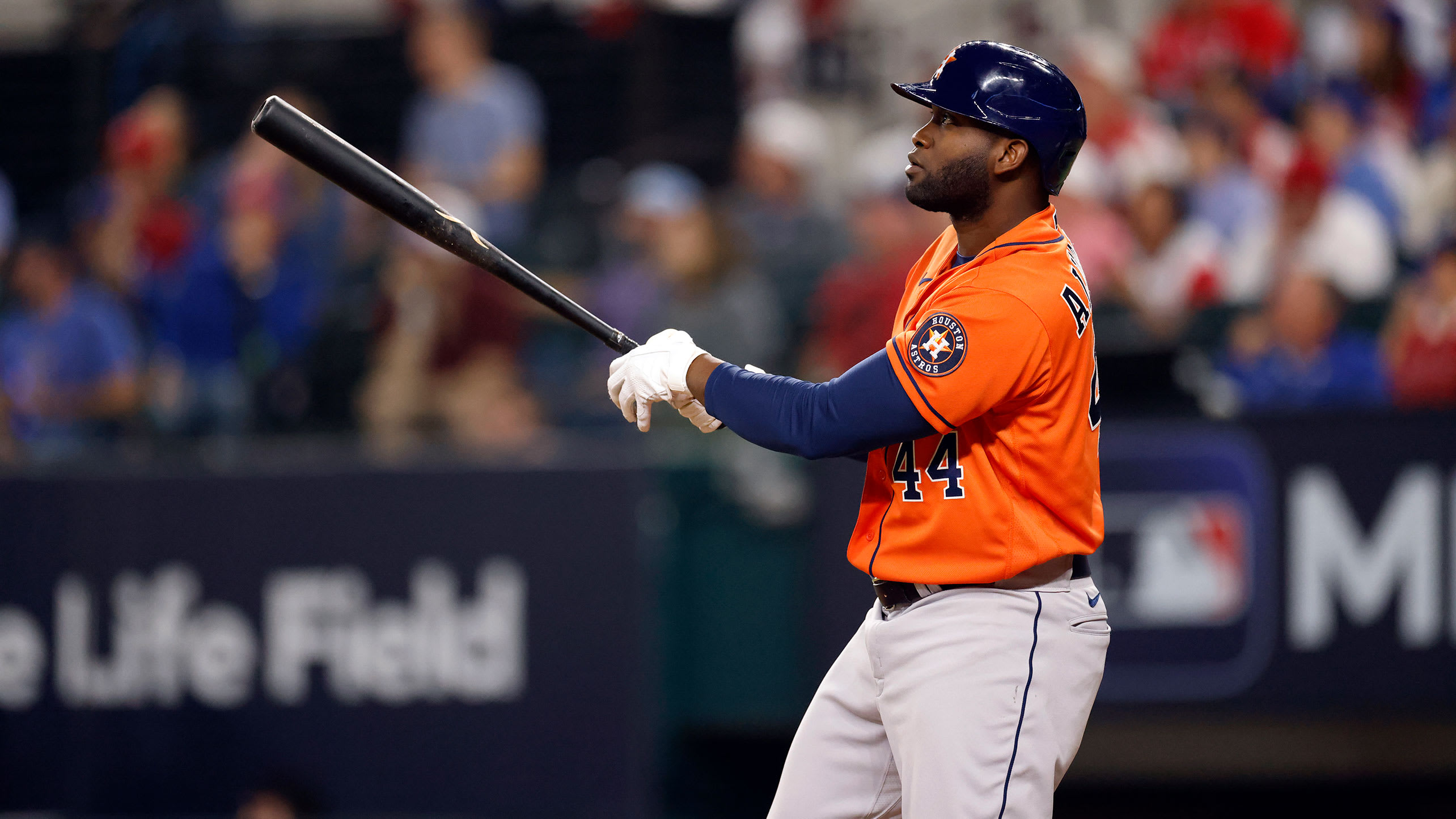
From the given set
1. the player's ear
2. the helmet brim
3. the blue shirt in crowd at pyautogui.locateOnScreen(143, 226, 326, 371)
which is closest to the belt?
the player's ear

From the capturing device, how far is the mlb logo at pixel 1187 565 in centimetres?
534

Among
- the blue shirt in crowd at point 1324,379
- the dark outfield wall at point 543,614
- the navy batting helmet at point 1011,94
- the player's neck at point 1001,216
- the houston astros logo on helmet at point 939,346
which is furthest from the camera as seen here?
the blue shirt in crowd at point 1324,379

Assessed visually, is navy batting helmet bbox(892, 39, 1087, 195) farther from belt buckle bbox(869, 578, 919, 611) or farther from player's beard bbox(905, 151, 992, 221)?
belt buckle bbox(869, 578, 919, 611)

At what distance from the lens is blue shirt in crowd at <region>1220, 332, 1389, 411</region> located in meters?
5.51

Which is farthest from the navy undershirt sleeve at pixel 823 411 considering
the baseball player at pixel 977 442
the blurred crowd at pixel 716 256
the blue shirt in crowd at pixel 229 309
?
the blue shirt in crowd at pixel 229 309

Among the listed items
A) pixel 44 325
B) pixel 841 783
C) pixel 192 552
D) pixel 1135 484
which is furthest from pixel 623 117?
pixel 841 783

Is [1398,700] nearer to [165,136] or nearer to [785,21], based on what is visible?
[785,21]

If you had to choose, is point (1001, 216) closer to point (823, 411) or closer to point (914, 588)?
point (823, 411)

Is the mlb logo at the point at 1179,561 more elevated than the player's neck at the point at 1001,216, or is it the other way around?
the player's neck at the point at 1001,216

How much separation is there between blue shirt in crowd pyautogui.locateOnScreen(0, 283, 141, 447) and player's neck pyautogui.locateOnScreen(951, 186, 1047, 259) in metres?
5.14

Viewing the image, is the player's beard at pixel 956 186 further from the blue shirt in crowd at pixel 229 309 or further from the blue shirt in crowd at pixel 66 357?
the blue shirt in crowd at pixel 66 357

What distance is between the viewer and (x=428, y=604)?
19.2ft

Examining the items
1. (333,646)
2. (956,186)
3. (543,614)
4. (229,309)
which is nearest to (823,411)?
(956,186)

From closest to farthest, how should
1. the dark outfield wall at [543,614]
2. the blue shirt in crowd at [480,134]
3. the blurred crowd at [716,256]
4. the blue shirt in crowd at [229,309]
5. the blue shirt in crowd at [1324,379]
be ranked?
the dark outfield wall at [543,614] < the blue shirt in crowd at [1324,379] < the blurred crowd at [716,256] < the blue shirt in crowd at [229,309] < the blue shirt in crowd at [480,134]
